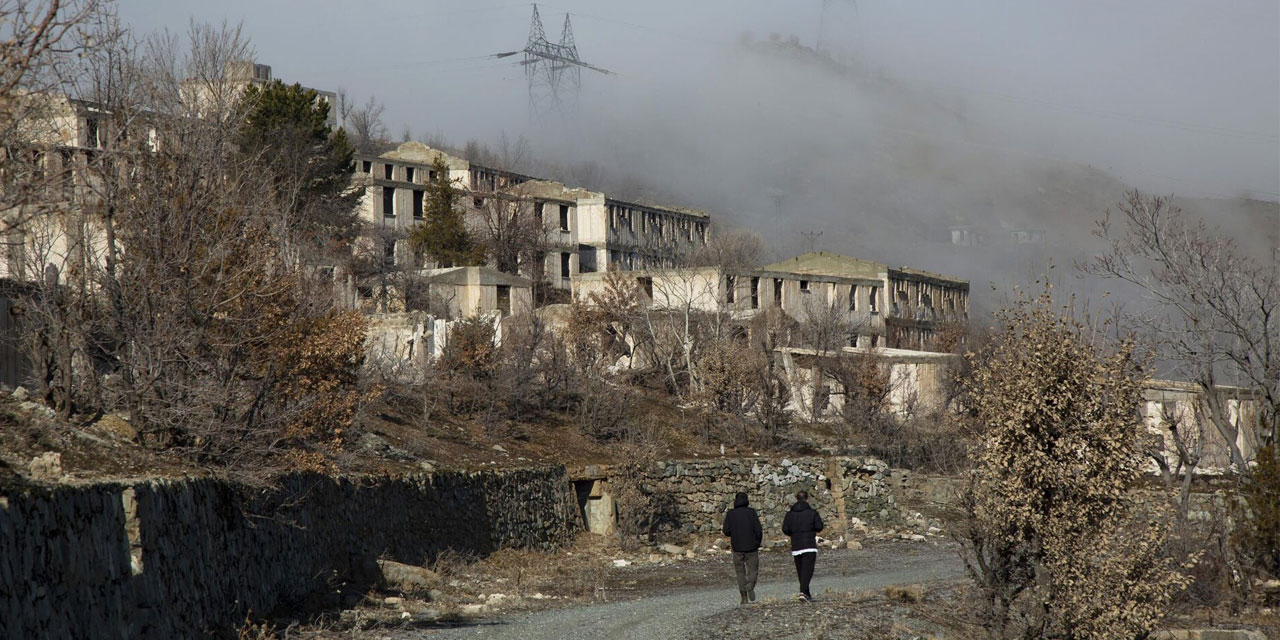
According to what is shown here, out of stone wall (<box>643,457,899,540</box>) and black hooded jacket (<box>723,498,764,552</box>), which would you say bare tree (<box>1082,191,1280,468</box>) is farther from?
stone wall (<box>643,457,899,540</box>)

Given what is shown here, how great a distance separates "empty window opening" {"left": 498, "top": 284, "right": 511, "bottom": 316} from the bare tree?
3399 cm

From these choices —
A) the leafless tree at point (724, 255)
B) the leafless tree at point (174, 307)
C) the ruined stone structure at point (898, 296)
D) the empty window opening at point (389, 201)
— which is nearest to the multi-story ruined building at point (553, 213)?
the empty window opening at point (389, 201)

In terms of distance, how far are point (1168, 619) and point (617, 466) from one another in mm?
16545

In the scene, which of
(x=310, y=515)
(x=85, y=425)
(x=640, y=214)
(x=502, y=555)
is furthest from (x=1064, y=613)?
(x=640, y=214)

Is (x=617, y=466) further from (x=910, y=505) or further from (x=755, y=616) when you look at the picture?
(x=755, y=616)

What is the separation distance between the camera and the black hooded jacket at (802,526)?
1955 cm

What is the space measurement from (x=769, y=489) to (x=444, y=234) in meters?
35.2

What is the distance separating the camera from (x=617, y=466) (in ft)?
108

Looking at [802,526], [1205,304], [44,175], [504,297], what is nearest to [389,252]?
[504,297]

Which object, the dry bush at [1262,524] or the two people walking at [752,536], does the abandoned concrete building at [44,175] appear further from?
the dry bush at [1262,524]

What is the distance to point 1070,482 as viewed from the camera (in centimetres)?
1487

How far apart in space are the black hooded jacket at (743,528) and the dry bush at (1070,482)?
4994 mm

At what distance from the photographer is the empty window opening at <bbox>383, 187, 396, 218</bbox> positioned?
73031 mm

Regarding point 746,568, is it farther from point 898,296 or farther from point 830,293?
point 898,296
